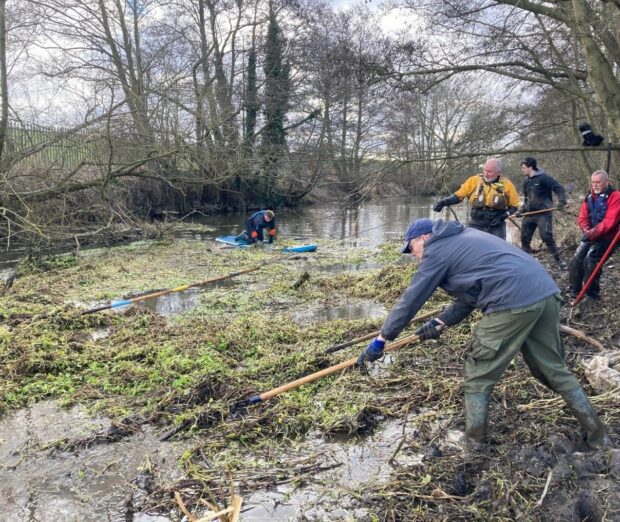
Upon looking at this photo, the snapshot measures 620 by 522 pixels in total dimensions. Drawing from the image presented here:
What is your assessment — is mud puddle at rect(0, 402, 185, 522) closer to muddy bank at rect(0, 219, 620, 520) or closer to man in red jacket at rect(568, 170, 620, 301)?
muddy bank at rect(0, 219, 620, 520)

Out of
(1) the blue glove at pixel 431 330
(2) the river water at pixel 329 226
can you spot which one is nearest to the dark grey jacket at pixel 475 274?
(1) the blue glove at pixel 431 330

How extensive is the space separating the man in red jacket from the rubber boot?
3613 mm

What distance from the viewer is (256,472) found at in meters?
3.72

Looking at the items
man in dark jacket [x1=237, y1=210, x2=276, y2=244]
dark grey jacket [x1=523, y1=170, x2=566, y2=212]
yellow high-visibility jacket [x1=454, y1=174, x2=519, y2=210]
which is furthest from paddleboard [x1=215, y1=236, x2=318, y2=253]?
yellow high-visibility jacket [x1=454, y1=174, x2=519, y2=210]

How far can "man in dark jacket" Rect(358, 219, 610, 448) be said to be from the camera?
343 centimetres

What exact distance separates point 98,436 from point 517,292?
11.1 feet

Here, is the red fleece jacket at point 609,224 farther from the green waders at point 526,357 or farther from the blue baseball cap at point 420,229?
the blue baseball cap at point 420,229

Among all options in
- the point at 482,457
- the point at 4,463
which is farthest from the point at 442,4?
the point at 4,463

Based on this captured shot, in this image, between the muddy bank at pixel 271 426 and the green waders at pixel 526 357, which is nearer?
the muddy bank at pixel 271 426

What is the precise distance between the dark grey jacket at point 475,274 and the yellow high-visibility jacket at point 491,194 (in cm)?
388

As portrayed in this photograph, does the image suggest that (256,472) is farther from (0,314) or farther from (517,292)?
(0,314)

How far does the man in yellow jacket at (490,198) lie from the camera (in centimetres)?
731

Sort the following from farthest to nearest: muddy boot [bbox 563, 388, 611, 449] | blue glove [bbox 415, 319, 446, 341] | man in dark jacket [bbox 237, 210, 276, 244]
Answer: man in dark jacket [bbox 237, 210, 276, 244] < blue glove [bbox 415, 319, 446, 341] < muddy boot [bbox 563, 388, 611, 449]

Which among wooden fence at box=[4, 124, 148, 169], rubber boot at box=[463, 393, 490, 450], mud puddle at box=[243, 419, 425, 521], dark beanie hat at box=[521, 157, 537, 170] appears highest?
wooden fence at box=[4, 124, 148, 169]
